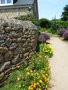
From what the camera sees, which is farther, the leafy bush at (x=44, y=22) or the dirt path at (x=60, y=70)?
the leafy bush at (x=44, y=22)

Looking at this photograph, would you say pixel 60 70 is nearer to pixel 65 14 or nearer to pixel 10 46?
pixel 10 46

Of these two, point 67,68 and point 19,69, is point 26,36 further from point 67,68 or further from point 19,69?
point 67,68

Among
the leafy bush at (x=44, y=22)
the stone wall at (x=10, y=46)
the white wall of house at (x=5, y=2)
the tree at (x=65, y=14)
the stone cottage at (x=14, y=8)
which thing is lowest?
the stone wall at (x=10, y=46)

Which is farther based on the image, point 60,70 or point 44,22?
point 44,22

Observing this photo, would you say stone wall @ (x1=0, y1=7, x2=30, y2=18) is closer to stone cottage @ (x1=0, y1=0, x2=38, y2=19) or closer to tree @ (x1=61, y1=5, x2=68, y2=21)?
stone cottage @ (x1=0, y1=0, x2=38, y2=19)

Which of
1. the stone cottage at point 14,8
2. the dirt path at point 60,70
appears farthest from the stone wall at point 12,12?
A: the dirt path at point 60,70

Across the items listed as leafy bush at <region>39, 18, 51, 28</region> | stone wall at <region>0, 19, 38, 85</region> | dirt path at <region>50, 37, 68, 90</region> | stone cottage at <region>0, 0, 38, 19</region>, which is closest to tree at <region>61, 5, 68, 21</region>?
leafy bush at <region>39, 18, 51, 28</region>

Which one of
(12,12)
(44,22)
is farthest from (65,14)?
(12,12)

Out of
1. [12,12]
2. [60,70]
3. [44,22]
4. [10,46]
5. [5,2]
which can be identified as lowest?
[60,70]

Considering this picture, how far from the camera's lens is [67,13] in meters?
33.2

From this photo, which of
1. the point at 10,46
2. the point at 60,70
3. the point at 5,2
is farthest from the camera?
the point at 5,2

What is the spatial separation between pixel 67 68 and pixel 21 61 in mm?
2250

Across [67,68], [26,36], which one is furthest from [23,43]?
[67,68]

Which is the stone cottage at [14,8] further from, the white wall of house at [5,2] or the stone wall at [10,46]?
the stone wall at [10,46]
